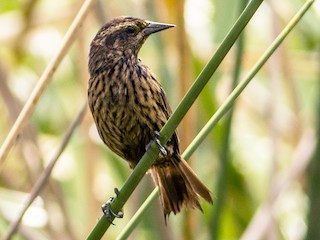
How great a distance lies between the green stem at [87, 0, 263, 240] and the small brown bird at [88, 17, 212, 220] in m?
0.58

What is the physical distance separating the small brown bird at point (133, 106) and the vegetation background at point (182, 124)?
0.18 metres

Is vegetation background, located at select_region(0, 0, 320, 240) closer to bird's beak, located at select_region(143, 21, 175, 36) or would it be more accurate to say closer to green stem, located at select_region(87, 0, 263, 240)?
bird's beak, located at select_region(143, 21, 175, 36)

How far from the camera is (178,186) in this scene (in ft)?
8.30

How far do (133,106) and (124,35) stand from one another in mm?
268

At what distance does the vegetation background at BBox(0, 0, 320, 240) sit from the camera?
3.01m

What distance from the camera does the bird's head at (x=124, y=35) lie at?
8.21 ft

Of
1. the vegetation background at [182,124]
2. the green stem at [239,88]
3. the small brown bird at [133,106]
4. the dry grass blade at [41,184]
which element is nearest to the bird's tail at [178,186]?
the small brown bird at [133,106]

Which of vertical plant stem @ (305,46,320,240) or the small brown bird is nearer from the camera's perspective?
vertical plant stem @ (305,46,320,240)

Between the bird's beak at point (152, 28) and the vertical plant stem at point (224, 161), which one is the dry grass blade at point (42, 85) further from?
the vertical plant stem at point (224, 161)

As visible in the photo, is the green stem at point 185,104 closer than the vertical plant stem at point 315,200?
Yes

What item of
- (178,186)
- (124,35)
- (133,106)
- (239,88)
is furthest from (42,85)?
(239,88)

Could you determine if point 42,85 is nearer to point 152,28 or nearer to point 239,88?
point 152,28

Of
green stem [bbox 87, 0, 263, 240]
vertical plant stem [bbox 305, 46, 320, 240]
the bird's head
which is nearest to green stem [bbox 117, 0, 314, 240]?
green stem [bbox 87, 0, 263, 240]

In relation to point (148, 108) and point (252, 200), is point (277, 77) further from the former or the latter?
point (148, 108)
